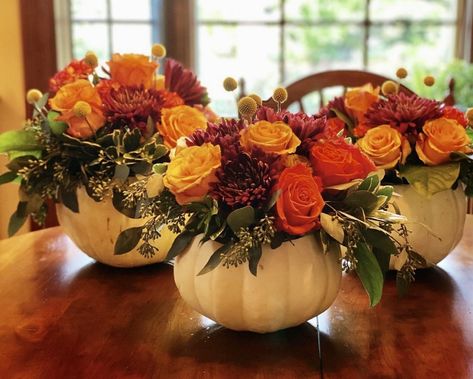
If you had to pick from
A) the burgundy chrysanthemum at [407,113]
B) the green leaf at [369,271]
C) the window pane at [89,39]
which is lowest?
the green leaf at [369,271]

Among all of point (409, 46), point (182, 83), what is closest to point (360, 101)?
point (182, 83)

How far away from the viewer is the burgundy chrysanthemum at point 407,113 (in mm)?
966

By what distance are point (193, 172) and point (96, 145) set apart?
295 millimetres

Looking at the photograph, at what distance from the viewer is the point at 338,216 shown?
73cm

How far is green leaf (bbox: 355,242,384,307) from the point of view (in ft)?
2.44

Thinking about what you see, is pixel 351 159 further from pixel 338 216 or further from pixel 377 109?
pixel 377 109

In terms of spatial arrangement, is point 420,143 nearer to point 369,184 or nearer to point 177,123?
point 369,184

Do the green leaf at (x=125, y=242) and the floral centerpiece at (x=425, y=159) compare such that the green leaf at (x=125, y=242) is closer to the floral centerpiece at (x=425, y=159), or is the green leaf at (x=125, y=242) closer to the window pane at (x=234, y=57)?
the floral centerpiece at (x=425, y=159)

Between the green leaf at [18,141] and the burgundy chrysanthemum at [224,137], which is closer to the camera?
the burgundy chrysanthemum at [224,137]

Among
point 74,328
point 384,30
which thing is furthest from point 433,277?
point 384,30

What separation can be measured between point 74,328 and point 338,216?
0.38 metres

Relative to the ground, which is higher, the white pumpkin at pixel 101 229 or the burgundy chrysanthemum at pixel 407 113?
the burgundy chrysanthemum at pixel 407 113

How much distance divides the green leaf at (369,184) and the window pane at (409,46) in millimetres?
2242

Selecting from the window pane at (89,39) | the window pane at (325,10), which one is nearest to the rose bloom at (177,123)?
the window pane at (89,39)
